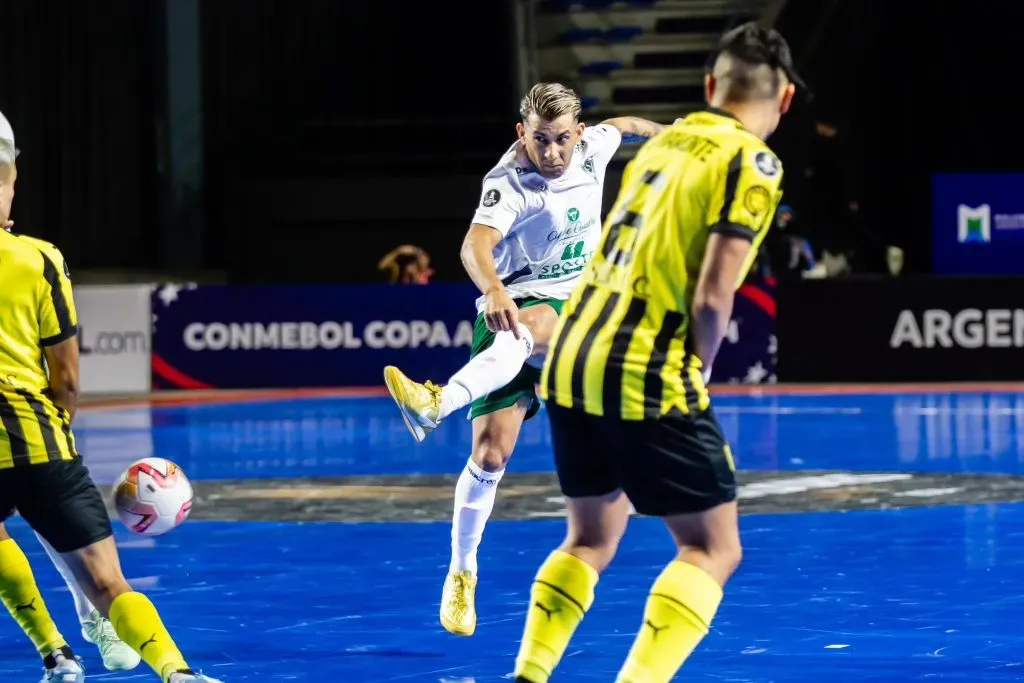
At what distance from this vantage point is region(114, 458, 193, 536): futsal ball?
655 cm

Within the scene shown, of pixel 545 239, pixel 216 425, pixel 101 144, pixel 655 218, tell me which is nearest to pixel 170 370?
pixel 216 425

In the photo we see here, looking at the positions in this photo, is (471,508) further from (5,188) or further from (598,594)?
(5,188)

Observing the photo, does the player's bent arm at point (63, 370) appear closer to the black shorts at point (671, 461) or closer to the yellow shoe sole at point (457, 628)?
the black shorts at point (671, 461)

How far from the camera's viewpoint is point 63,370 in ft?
18.0

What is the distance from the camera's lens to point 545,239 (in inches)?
289

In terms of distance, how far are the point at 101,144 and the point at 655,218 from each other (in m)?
22.2

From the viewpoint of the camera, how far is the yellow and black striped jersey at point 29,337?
5.33 meters

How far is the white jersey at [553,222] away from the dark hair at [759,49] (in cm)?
247

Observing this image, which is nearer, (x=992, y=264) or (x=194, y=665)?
(x=194, y=665)

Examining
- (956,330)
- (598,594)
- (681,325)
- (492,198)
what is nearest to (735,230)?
(681,325)

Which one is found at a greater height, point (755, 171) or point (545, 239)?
point (755, 171)

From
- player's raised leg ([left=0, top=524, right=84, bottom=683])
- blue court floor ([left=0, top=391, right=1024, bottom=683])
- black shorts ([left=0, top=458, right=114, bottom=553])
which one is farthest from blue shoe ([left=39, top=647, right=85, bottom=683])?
black shorts ([left=0, top=458, right=114, bottom=553])

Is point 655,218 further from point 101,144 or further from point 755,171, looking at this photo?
point 101,144

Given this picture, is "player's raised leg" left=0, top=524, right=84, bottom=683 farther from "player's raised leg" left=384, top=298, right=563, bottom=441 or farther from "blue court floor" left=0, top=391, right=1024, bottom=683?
"player's raised leg" left=384, top=298, right=563, bottom=441
